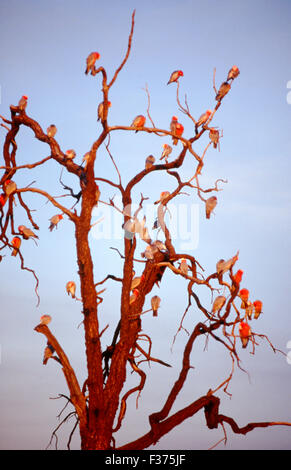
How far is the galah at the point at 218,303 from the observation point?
3803mm

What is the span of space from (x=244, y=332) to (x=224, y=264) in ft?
1.60

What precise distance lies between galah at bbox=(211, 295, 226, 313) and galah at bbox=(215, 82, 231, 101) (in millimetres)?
1508

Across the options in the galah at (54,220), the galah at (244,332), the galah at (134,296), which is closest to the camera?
the galah at (244,332)

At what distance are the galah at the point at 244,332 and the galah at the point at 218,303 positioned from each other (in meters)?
0.18

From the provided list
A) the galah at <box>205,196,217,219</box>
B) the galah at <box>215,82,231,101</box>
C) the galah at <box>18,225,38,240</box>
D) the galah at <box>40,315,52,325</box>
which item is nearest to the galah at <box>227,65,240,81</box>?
the galah at <box>215,82,231,101</box>

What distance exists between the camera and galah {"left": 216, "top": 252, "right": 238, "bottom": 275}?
3.68m

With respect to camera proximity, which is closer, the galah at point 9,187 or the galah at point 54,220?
the galah at point 9,187

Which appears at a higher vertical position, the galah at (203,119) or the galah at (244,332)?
the galah at (203,119)

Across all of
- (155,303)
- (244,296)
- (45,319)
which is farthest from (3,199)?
(244,296)

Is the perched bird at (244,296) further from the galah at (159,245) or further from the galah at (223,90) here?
the galah at (223,90)

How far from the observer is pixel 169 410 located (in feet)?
12.4

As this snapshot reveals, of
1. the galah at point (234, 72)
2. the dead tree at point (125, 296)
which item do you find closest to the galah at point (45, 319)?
the dead tree at point (125, 296)
